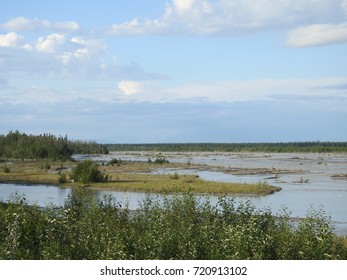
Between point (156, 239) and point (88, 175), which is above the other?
point (156, 239)

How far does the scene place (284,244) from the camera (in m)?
17.5

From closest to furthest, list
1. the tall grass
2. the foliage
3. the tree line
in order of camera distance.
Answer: the tall grass < the foliage < the tree line

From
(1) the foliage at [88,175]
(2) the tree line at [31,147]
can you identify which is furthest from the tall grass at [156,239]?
(2) the tree line at [31,147]

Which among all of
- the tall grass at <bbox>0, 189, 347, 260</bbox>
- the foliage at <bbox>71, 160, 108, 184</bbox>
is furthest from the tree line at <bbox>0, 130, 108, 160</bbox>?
the tall grass at <bbox>0, 189, 347, 260</bbox>

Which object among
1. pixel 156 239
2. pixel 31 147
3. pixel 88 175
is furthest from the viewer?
pixel 31 147

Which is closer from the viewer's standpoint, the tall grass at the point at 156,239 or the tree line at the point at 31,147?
the tall grass at the point at 156,239

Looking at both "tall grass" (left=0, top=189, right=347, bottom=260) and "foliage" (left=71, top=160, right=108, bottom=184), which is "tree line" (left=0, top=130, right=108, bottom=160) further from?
"tall grass" (left=0, top=189, right=347, bottom=260)

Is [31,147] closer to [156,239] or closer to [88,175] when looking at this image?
[88,175]

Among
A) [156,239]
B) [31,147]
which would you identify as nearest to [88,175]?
[156,239]

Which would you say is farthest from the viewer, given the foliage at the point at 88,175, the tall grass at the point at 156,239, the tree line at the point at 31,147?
the tree line at the point at 31,147

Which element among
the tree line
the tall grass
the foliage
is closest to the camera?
the tall grass

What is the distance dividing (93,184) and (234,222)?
43369 mm

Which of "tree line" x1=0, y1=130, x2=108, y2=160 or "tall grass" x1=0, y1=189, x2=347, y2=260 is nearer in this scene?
"tall grass" x1=0, y1=189, x2=347, y2=260

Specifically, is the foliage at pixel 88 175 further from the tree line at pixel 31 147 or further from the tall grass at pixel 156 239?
the tree line at pixel 31 147
